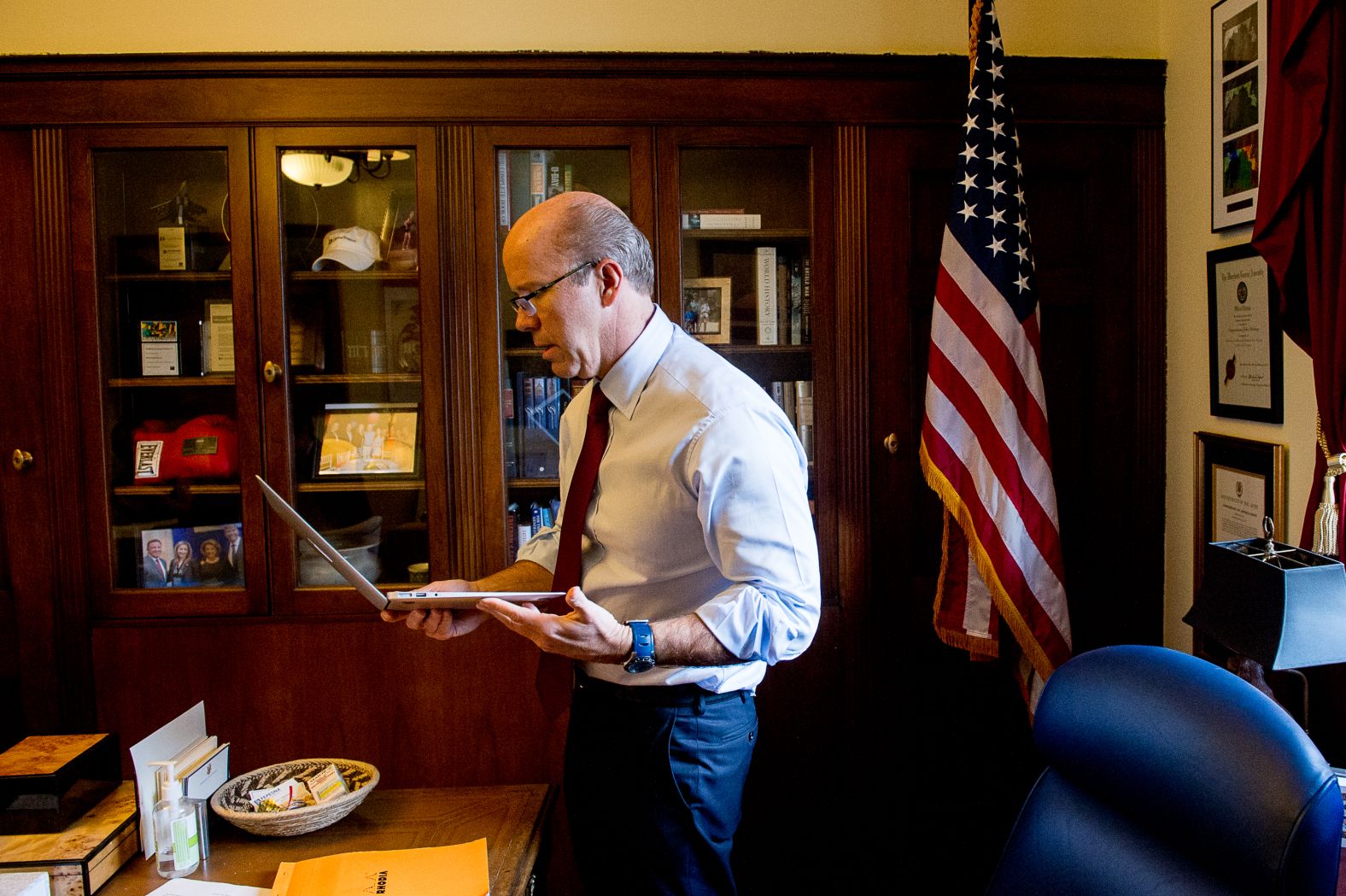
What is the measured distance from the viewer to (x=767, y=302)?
101 inches

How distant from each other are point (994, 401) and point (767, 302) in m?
0.66

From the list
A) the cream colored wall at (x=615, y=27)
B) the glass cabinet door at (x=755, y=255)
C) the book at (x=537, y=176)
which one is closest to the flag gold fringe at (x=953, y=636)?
the glass cabinet door at (x=755, y=255)

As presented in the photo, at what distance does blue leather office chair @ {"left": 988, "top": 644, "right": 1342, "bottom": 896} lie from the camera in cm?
90

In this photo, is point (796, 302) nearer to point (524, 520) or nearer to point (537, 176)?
point (537, 176)

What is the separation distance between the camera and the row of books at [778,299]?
8.37 ft

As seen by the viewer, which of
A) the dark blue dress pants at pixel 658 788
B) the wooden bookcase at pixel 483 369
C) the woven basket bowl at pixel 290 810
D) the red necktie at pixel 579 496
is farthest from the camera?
the wooden bookcase at pixel 483 369

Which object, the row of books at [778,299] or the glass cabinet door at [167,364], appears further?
the row of books at [778,299]

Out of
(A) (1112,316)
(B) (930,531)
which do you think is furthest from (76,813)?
(A) (1112,316)

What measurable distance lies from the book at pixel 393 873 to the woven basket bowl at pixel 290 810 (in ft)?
0.23

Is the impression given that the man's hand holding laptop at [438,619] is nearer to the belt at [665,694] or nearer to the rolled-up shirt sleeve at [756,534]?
the belt at [665,694]

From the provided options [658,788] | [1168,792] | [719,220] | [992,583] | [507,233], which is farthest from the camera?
[719,220]

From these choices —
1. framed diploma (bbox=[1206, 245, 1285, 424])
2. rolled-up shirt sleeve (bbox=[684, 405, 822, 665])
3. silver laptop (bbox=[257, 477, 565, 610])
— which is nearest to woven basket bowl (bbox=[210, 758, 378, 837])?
silver laptop (bbox=[257, 477, 565, 610])

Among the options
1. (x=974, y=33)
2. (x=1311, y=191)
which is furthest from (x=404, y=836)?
(x=974, y=33)

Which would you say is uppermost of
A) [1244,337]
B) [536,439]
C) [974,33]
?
[974,33]
